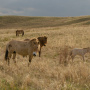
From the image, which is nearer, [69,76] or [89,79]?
[89,79]

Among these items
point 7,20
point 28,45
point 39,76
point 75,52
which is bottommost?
point 39,76

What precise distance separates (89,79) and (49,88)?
1706 mm

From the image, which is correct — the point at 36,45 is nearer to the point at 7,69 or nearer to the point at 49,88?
the point at 7,69

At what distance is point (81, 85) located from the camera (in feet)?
14.1

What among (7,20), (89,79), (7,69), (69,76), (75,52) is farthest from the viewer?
(7,20)

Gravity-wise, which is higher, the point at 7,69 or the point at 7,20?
the point at 7,20

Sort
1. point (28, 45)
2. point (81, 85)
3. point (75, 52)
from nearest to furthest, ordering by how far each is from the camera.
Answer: point (81, 85), point (28, 45), point (75, 52)

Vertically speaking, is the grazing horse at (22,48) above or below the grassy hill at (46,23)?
below

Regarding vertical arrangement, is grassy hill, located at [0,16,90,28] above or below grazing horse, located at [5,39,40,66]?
above

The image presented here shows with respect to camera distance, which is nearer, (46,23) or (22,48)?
(22,48)

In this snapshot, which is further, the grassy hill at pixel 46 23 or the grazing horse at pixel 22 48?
the grassy hill at pixel 46 23

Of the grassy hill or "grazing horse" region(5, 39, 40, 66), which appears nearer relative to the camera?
"grazing horse" region(5, 39, 40, 66)

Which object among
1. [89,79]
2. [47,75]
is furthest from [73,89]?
[47,75]

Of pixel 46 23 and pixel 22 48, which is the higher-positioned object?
pixel 46 23
